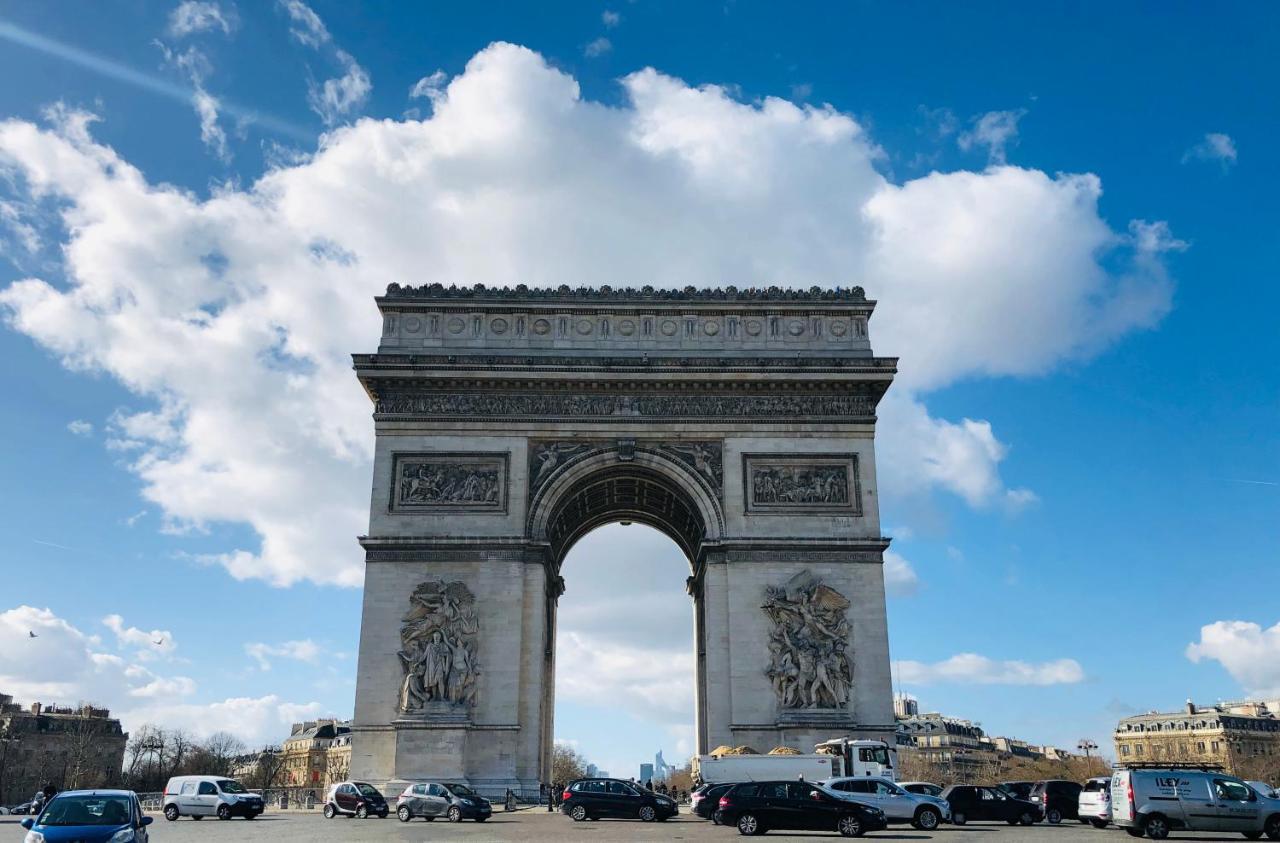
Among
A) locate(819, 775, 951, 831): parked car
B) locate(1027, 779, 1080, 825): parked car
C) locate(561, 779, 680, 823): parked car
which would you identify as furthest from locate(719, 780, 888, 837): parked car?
locate(1027, 779, 1080, 825): parked car

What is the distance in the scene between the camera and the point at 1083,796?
25016 mm

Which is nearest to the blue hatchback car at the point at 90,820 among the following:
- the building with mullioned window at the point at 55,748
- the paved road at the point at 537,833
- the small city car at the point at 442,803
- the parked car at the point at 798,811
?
the paved road at the point at 537,833

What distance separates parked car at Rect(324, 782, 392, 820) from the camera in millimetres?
28141

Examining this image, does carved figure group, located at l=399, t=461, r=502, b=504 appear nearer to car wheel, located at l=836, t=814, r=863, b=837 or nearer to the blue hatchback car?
car wheel, located at l=836, t=814, r=863, b=837

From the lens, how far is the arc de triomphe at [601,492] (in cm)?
3162

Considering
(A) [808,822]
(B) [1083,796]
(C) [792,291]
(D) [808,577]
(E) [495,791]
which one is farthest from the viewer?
(C) [792,291]

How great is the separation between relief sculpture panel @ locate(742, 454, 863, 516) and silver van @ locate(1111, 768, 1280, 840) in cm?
1433

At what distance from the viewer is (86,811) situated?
14.2 meters

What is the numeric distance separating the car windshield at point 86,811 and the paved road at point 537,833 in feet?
16.2

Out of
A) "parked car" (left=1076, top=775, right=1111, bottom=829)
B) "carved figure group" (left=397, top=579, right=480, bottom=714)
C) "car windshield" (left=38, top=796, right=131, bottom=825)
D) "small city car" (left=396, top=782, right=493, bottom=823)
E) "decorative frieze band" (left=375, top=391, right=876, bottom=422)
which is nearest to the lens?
"car windshield" (left=38, top=796, right=131, bottom=825)

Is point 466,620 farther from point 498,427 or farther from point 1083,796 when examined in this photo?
point 1083,796

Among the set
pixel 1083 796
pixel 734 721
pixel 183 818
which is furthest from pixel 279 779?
pixel 1083 796

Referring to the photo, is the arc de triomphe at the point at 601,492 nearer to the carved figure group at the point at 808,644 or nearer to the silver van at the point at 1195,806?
the carved figure group at the point at 808,644

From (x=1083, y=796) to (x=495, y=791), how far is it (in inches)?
628
